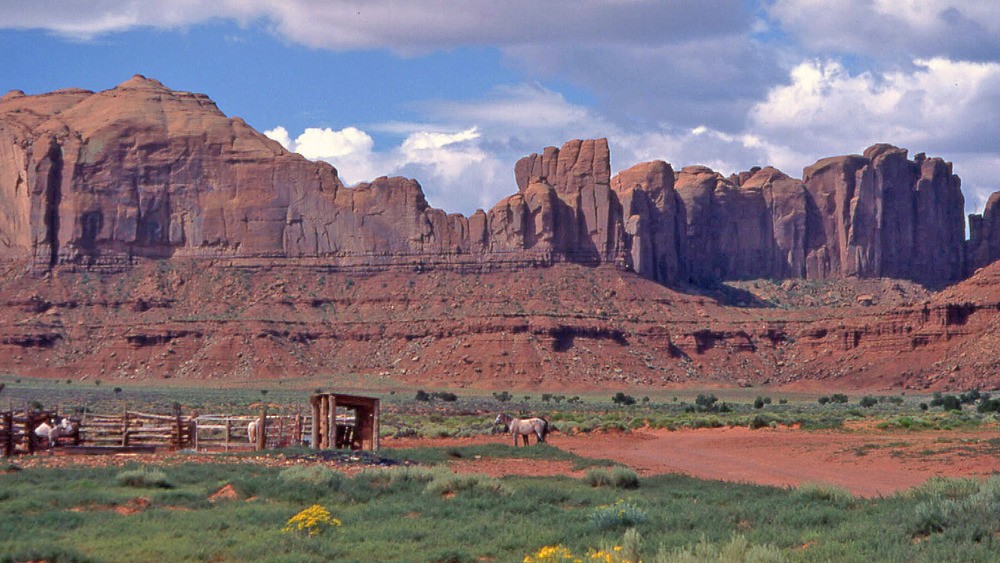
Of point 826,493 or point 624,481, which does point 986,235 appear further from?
point 826,493

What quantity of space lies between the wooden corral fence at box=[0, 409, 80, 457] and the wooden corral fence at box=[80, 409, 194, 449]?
119cm

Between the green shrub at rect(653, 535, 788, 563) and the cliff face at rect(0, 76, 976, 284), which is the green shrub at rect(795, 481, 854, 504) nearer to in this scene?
the green shrub at rect(653, 535, 788, 563)

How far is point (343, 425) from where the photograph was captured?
3033 centimetres

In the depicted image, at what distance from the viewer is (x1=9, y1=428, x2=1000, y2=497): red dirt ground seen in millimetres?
24828

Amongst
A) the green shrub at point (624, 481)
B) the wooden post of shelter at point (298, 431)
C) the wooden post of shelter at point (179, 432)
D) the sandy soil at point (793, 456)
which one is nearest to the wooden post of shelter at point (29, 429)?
the wooden post of shelter at point (179, 432)

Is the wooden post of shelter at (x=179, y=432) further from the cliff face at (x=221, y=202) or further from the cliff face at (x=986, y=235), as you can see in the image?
the cliff face at (x=986, y=235)

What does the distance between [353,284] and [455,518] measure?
91.4 meters

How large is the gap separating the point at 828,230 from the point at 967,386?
264ft

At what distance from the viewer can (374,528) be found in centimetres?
1594

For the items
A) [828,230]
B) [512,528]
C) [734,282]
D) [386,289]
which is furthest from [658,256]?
[512,528]

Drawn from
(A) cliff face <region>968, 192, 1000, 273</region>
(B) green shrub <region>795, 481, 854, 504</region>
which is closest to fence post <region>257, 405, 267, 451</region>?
(B) green shrub <region>795, 481, 854, 504</region>

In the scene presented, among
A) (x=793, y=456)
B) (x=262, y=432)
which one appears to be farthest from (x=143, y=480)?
(x=793, y=456)

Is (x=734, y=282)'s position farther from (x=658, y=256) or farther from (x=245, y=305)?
(x=245, y=305)

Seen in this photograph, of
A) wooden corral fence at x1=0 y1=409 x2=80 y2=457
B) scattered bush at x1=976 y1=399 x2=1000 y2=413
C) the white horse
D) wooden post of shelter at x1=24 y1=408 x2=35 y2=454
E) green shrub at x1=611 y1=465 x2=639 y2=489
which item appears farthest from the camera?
scattered bush at x1=976 y1=399 x2=1000 y2=413
